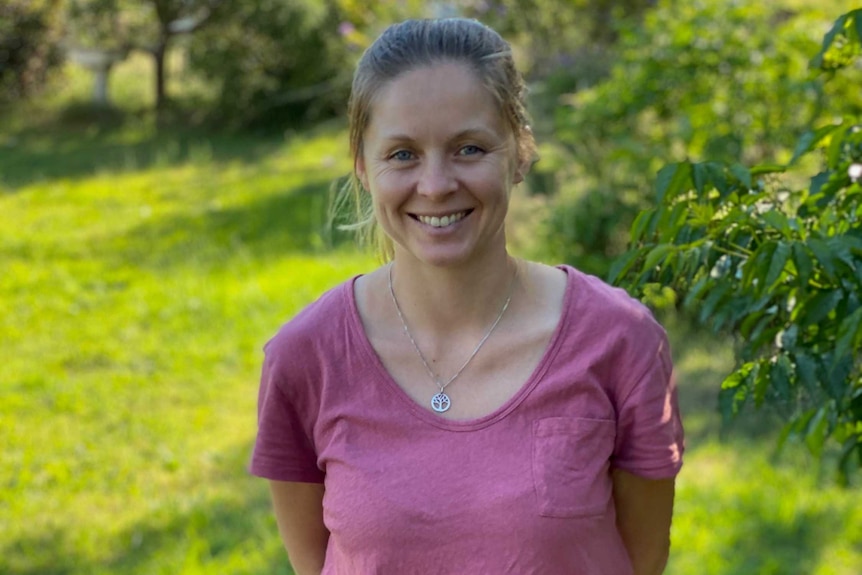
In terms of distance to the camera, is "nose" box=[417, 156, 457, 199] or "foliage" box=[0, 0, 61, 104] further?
"foliage" box=[0, 0, 61, 104]

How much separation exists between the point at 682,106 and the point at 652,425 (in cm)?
363

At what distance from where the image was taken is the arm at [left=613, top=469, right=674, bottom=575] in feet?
6.47

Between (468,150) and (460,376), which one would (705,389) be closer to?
(460,376)

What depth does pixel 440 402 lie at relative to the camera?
1866mm

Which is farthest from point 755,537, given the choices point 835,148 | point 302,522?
point 302,522

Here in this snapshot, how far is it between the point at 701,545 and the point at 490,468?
2460 mm

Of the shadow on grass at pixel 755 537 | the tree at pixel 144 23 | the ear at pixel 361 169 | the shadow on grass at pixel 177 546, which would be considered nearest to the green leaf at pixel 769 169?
the ear at pixel 361 169

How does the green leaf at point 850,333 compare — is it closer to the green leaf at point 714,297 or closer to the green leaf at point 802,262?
the green leaf at point 802,262

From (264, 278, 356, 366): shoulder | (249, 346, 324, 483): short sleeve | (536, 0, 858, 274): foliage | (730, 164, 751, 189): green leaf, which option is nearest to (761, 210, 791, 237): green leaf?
(730, 164, 751, 189): green leaf

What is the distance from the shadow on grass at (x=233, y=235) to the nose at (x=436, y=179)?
527 cm

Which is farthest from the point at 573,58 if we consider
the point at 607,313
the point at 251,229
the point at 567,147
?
the point at 607,313

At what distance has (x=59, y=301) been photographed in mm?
6562

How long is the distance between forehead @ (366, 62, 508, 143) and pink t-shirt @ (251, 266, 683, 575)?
0.33 metres

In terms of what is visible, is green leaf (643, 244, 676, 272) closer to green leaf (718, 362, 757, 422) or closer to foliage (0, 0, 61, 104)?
green leaf (718, 362, 757, 422)
